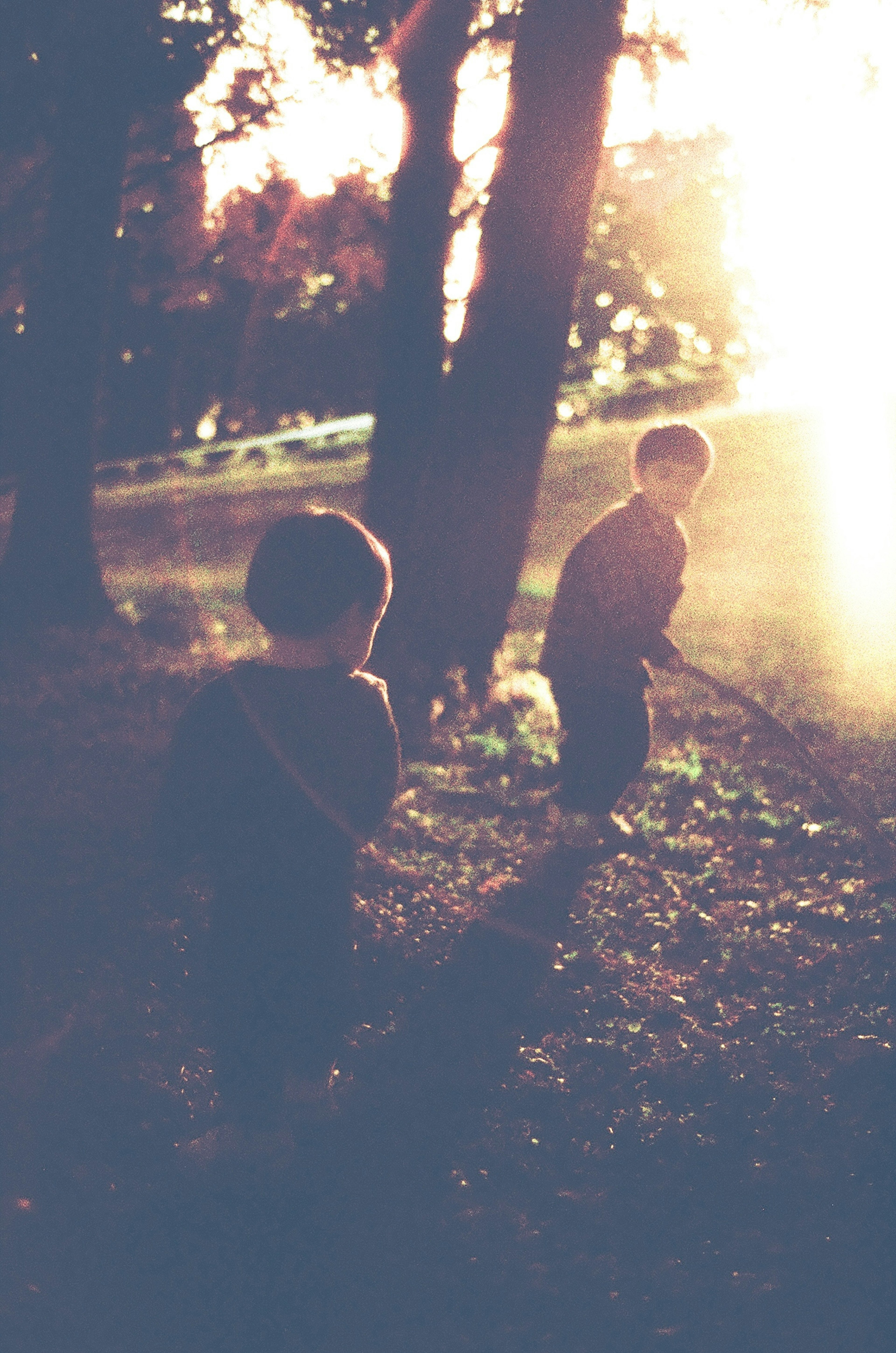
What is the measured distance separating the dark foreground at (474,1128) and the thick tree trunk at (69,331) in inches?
120

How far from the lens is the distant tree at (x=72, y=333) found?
807cm

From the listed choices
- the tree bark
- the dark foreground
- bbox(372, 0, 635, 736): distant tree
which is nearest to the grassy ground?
the dark foreground

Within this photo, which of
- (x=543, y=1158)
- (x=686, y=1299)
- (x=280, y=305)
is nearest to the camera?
(x=686, y=1299)

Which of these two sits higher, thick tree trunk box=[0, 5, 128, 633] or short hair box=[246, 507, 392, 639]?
thick tree trunk box=[0, 5, 128, 633]

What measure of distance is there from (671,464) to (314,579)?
286 centimetres

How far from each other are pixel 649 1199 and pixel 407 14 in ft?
29.7

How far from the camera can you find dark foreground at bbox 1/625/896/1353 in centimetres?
249

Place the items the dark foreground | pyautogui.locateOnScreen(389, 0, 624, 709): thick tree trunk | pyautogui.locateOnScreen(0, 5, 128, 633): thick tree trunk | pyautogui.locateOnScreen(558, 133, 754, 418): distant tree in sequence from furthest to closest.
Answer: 1. pyautogui.locateOnScreen(558, 133, 754, 418): distant tree
2. pyautogui.locateOnScreen(0, 5, 128, 633): thick tree trunk
3. pyautogui.locateOnScreen(389, 0, 624, 709): thick tree trunk
4. the dark foreground

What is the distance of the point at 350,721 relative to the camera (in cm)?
267

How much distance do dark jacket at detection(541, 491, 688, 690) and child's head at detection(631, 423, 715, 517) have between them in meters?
0.09

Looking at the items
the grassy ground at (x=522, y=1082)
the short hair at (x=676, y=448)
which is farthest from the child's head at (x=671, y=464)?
the grassy ground at (x=522, y=1082)

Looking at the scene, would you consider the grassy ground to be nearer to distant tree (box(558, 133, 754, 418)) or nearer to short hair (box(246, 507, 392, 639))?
short hair (box(246, 507, 392, 639))

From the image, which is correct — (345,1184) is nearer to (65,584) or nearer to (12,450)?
(65,584)

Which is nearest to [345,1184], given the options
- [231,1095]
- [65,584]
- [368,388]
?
[231,1095]
